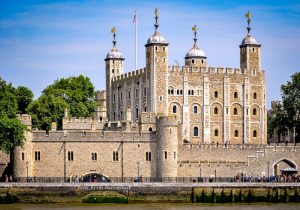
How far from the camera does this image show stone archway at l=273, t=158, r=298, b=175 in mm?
89812

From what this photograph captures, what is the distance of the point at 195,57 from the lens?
111 m

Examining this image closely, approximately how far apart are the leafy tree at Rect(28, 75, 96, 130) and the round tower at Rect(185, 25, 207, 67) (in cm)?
1073

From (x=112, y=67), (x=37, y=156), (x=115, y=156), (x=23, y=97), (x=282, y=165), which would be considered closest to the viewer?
(x=37, y=156)

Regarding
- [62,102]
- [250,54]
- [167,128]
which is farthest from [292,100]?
[167,128]

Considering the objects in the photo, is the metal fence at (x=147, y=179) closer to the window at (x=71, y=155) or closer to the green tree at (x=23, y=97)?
the window at (x=71, y=155)

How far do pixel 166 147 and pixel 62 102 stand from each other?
20940 millimetres

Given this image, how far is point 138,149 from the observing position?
270 feet

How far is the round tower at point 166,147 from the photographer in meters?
81.8

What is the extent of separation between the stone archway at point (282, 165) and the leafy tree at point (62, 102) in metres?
21.2

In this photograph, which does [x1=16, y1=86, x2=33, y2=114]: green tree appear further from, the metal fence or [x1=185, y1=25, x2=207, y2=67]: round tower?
the metal fence

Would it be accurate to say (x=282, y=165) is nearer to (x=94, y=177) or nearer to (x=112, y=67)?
(x=94, y=177)

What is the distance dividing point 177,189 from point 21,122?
13609 millimetres

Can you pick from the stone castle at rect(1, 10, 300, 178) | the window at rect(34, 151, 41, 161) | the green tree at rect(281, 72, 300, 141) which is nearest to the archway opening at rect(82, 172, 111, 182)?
the stone castle at rect(1, 10, 300, 178)

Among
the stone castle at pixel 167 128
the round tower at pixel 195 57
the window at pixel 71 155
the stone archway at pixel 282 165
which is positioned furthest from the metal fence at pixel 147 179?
the round tower at pixel 195 57
